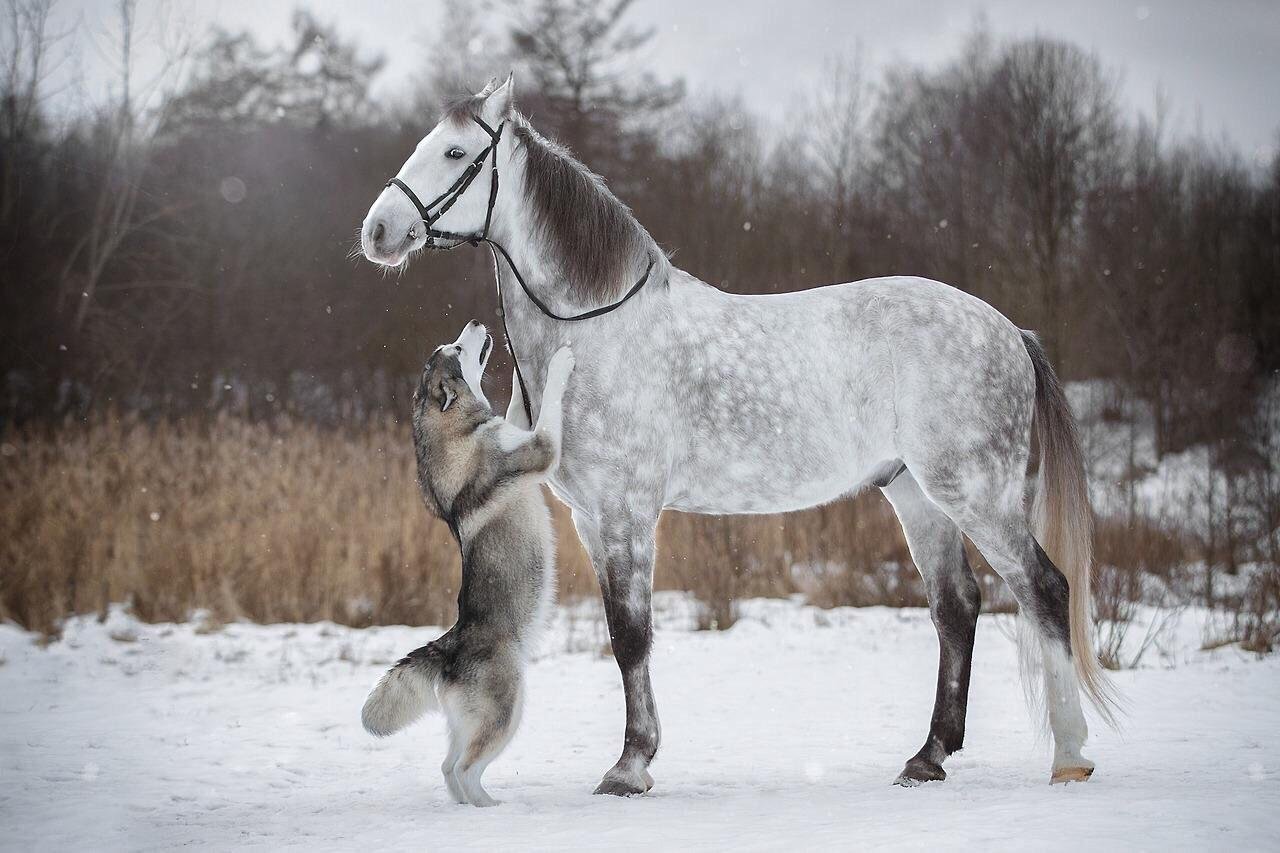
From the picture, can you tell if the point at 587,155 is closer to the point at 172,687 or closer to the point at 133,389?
the point at 133,389

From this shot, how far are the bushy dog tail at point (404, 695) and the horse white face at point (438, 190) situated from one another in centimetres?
171

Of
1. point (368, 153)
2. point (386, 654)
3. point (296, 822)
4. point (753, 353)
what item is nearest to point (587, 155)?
point (368, 153)

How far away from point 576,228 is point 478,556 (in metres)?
1.56

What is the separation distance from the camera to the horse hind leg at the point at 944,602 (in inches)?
177

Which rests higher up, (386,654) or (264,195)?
(264,195)

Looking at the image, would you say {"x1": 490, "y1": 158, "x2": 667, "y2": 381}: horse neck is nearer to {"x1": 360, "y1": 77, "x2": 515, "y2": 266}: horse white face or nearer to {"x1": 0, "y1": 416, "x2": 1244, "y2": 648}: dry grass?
{"x1": 360, "y1": 77, "x2": 515, "y2": 266}: horse white face

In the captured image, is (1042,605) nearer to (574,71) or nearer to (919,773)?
(919,773)

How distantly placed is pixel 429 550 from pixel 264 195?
1197 cm

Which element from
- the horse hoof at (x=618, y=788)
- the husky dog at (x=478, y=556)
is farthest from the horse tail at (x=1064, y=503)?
the husky dog at (x=478, y=556)

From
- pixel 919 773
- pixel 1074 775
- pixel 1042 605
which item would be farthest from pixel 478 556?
pixel 1074 775

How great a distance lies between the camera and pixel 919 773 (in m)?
4.25

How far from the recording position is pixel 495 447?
13.9 ft

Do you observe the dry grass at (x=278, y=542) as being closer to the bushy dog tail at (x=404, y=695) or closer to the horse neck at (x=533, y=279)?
the bushy dog tail at (x=404, y=695)

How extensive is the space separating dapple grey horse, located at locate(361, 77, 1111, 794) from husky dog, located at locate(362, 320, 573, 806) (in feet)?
0.69
